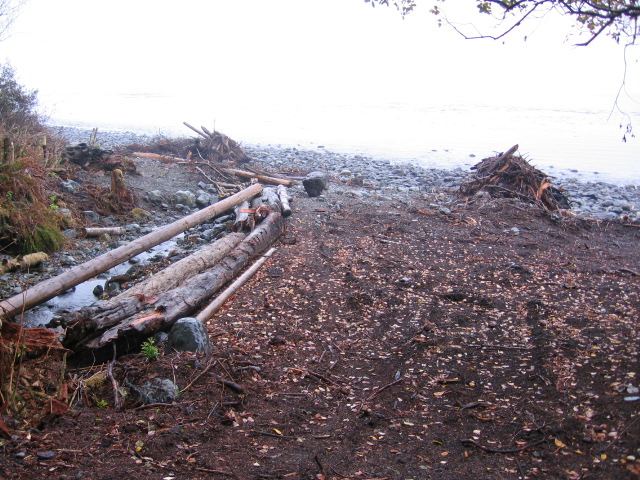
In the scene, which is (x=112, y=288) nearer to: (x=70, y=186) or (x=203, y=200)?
(x=70, y=186)

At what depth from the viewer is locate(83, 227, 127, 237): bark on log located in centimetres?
855

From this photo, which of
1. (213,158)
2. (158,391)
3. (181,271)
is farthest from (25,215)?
(213,158)

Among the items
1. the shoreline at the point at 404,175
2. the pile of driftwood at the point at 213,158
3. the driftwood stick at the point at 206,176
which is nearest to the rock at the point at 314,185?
the pile of driftwood at the point at 213,158

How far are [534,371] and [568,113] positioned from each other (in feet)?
82.6

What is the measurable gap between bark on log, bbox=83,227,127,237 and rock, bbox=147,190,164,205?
1.61m

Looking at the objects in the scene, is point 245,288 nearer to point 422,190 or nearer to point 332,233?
point 332,233

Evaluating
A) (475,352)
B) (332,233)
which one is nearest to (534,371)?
(475,352)

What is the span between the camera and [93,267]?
253 inches

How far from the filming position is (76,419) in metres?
3.57

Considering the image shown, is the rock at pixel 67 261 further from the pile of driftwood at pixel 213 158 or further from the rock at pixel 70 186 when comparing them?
the pile of driftwood at pixel 213 158

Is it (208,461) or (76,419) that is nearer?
(208,461)

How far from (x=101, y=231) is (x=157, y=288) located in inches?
127

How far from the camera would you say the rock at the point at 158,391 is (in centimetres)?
392

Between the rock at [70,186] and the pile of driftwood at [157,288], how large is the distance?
2.49m
